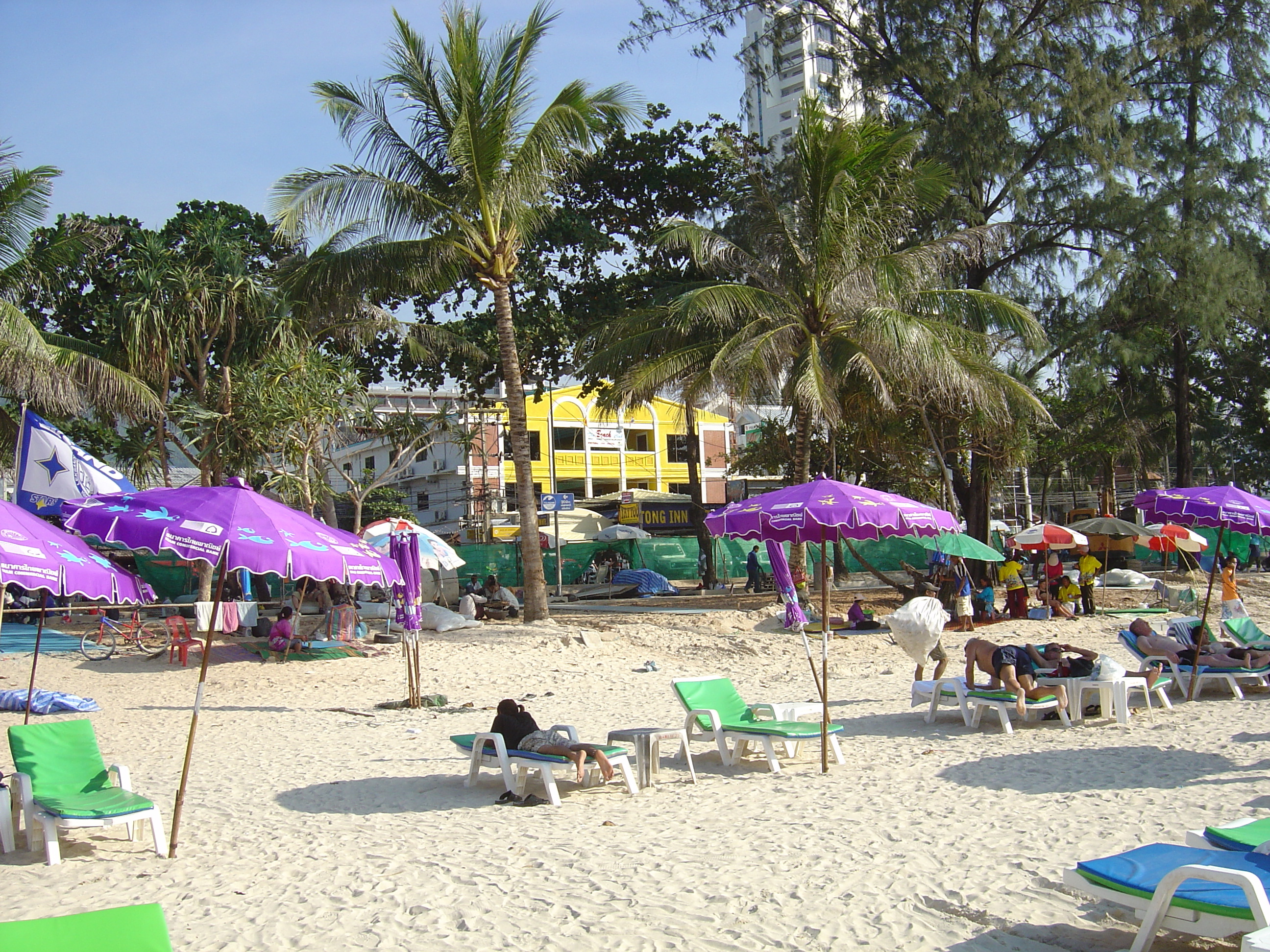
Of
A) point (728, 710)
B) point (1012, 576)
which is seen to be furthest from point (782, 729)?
point (1012, 576)

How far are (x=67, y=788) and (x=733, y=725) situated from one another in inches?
179

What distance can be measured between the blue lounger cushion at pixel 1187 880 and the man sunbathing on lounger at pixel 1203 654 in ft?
21.1

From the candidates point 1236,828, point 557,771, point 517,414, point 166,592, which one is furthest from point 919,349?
point 166,592

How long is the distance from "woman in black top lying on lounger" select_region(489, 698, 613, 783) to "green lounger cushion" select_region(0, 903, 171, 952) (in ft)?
13.0

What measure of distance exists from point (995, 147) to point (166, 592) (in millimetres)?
22836

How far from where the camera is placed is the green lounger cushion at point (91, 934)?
2988 mm

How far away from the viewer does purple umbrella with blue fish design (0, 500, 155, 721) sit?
→ 5855 millimetres

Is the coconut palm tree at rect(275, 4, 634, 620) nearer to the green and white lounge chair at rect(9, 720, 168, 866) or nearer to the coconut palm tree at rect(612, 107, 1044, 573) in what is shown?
the coconut palm tree at rect(612, 107, 1044, 573)

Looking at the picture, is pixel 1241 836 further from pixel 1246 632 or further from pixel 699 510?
pixel 699 510

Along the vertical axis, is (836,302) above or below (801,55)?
below

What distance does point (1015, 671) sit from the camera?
9.07 meters

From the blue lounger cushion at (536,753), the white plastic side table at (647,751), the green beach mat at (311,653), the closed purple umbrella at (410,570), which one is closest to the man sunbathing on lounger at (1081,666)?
the white plastic side table at (647,751)

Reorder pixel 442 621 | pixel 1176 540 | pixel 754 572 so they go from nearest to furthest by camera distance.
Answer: pixel 442 621 < pixel 1176 540 < pixel 754 572

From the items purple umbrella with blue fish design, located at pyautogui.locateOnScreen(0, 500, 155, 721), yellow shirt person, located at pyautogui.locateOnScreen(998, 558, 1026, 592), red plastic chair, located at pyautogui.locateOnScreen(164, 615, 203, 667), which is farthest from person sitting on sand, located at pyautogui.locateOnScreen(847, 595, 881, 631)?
purple umbrella with blue fish design, located at pyautogui.locateOnScreen(0, 500, 155, 721)
